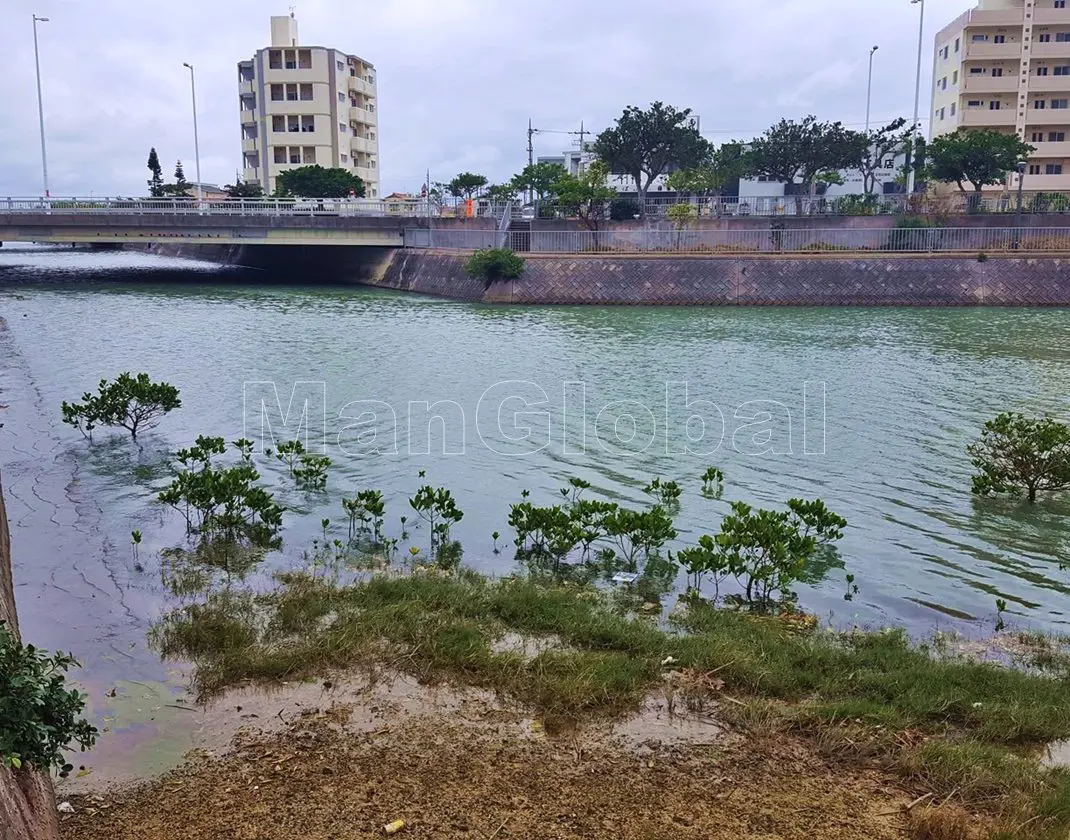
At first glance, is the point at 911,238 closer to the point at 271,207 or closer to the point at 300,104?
the point at 271,207

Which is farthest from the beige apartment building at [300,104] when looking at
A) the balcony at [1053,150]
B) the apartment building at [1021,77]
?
the balcony at [1053,150]

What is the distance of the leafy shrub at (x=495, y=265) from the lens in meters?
39.6

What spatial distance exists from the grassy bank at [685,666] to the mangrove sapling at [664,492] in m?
2.87

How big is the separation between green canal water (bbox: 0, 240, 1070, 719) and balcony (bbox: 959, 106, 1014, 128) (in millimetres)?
33104

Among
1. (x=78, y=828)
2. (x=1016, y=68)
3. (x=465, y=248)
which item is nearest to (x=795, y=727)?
(x=78, y=828)

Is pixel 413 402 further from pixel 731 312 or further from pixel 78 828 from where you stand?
pixel 731 312

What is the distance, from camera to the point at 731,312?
120ft

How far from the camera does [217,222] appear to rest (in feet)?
151

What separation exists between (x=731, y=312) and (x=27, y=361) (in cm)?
2418

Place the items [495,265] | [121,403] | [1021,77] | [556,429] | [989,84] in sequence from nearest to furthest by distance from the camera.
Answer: [121,403] < [556,429] < [495,265] < [1021,77] < [989,84]

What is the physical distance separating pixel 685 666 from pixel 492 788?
213 cm

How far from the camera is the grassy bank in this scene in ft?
17.8

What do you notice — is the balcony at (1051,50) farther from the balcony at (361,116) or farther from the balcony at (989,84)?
the balcony at (361,116)

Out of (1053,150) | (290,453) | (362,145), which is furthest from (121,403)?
(362,145)
